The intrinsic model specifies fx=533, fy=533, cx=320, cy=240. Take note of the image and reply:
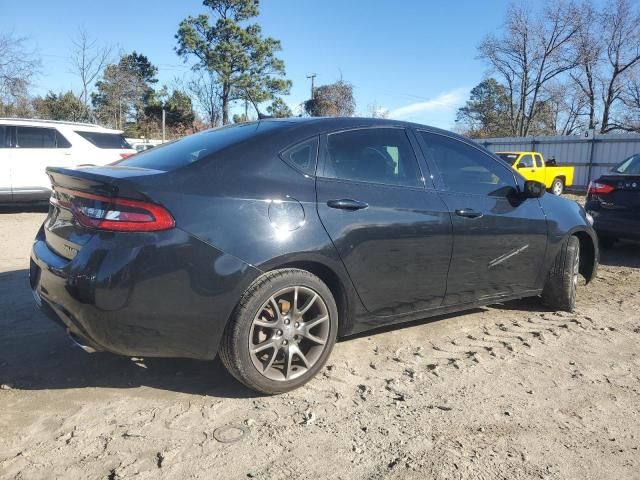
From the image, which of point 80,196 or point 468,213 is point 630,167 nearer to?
point 468,213

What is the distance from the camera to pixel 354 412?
9.15 feet

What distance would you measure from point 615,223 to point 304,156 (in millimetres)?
5374

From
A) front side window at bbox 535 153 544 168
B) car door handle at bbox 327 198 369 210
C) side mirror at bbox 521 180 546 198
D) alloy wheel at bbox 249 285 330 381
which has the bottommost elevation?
alloy wheel at bbox 249 285 330 381

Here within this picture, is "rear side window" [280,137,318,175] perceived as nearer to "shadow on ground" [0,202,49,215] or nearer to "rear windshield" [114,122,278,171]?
"rear windshield" [114,122,278,171]

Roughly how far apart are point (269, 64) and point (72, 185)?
3464cm

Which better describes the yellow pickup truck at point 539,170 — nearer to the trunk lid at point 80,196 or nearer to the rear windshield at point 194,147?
the rear windshield at point 194,147

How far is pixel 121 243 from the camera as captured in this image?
251 cm

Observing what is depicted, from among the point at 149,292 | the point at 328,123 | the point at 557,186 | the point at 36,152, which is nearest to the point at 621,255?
the point at 328,123

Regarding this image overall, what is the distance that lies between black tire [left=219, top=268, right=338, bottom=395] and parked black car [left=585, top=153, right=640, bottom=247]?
17.6ft

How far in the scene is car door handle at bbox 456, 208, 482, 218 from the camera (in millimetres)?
3648

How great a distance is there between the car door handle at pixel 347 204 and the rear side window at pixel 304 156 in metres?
0.21

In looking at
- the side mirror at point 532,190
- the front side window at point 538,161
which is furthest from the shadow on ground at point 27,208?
the front side window at point 538,161

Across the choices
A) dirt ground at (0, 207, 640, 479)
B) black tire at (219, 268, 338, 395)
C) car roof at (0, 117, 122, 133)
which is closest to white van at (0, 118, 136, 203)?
car roof at (0, 117, 122, 133)

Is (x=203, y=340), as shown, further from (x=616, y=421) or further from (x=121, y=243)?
(x=616, y=421)
